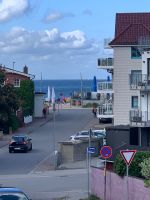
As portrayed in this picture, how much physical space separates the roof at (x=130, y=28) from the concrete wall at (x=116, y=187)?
1327 inches

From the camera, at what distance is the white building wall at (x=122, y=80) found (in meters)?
68.4

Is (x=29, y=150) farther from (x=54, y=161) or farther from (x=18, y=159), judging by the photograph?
(x=54, y=161)

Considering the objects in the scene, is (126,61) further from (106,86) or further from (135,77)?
(135,77)

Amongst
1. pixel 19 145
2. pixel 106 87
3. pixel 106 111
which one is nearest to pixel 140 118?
pixel 19 145

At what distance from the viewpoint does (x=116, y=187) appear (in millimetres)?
30188

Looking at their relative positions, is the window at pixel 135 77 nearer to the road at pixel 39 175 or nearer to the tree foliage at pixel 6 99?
the road at pixel 39 175

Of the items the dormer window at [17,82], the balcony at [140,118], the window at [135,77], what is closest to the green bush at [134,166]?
the balcony at [140,118]

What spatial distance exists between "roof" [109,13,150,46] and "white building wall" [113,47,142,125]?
843mm

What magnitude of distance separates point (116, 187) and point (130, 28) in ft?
131

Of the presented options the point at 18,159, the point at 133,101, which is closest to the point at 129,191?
the point at 18,159

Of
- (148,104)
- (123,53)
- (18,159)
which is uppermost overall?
(123,53)

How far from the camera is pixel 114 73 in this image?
6938cm

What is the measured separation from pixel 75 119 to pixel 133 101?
70.4 feet

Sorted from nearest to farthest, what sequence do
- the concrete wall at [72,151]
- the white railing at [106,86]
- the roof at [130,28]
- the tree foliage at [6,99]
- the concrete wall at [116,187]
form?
the concrete wall at [116,187] → the concrete wall at [72,151] → the tree foliage at [6,99] → the roof at [130,28] → the white railing at [106,86]
